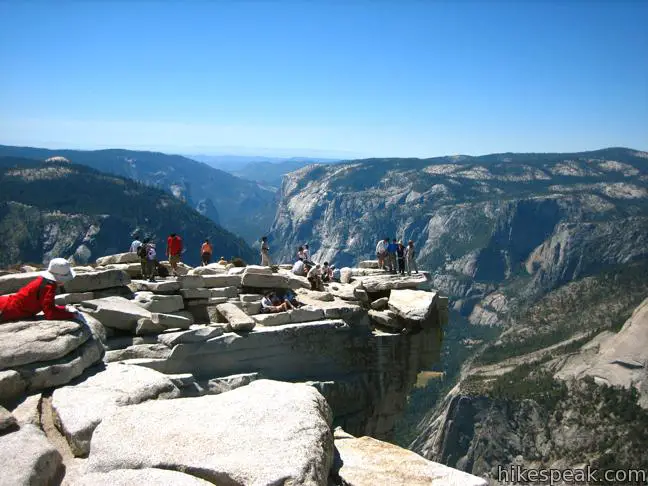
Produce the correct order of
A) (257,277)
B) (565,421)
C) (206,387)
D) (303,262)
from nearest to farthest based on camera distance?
(206,387), (257,277), (303,262), (565,421)

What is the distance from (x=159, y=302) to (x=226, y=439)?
1303cm

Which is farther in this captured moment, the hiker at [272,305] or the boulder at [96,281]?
the hiker at [272,305]

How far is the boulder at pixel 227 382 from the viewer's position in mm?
20148

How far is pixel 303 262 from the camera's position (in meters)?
32.4

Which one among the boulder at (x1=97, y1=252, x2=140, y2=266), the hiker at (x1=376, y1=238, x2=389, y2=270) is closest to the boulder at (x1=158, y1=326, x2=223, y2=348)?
the boulder at (x1=97, y1=252, x2=140, y2=266)

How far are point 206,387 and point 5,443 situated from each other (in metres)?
9.98

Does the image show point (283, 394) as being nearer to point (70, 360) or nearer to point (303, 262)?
point (70, 360)

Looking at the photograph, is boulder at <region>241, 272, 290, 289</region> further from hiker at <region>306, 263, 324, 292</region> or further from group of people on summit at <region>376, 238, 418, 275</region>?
group of people on summit at <region>376, 238, 418, 275</region>

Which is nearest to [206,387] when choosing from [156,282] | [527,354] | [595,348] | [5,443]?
[156,282]

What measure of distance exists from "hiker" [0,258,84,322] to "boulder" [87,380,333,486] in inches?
179

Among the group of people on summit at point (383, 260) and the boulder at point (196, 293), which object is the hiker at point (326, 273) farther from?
the boulder at point (196, 293)

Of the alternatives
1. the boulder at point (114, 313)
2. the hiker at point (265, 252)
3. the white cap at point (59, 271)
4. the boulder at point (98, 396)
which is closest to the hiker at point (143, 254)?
the boulder at point (114, 313)

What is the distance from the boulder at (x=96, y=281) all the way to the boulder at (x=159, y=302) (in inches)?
36.6

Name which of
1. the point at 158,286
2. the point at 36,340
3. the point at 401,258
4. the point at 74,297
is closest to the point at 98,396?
the point at 36,340
